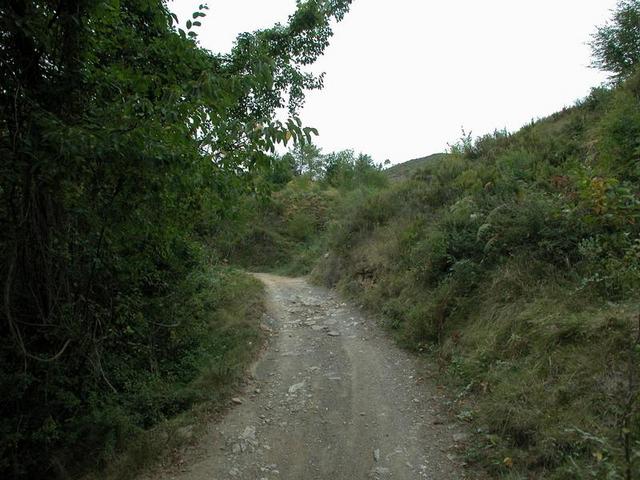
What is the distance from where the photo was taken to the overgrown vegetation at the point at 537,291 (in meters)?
3.70

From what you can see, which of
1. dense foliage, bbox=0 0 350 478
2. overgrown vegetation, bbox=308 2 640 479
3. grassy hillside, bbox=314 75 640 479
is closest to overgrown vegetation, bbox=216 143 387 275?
overgrown vegetation, bbox=308 2 640 479

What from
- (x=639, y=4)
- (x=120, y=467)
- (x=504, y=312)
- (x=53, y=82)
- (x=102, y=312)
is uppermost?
(x=639, y=4)

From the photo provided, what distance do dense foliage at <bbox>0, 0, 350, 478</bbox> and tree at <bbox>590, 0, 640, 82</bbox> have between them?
49.5ft

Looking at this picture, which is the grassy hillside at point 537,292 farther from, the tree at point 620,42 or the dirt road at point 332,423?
the tree at point 620,42

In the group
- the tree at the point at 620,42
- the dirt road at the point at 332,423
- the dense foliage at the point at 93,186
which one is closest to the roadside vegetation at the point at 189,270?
the dense foliage at the point at 93,186

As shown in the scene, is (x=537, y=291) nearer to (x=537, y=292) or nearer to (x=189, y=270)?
(x=537, y=292)

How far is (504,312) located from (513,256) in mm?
1046

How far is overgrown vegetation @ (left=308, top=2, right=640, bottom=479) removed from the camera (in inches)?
146

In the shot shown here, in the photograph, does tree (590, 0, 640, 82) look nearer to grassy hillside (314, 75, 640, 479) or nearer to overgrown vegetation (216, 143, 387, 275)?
grassy hillside (314, 75, 640, 479)

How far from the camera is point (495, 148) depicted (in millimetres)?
12461

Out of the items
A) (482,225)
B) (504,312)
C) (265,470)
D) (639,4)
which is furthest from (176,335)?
(639,4)

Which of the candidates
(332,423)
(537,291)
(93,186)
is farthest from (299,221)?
(93,186)

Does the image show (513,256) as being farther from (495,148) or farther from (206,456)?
(495,148)

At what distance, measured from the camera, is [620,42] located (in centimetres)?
1479
